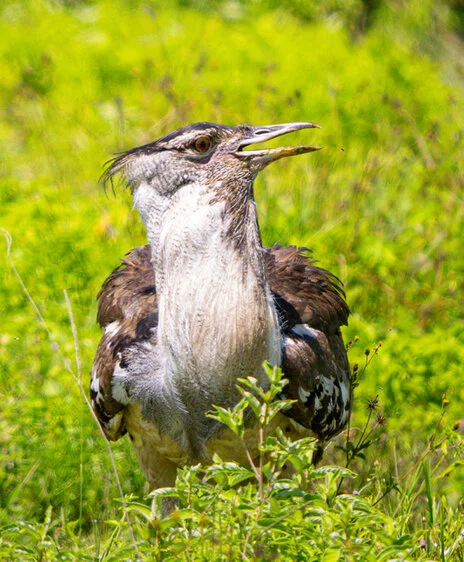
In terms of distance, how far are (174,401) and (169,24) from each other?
21.5 feet

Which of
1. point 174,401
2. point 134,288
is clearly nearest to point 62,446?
point 134,288

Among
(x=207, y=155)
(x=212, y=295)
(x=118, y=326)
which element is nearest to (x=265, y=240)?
(x=118, y=326)

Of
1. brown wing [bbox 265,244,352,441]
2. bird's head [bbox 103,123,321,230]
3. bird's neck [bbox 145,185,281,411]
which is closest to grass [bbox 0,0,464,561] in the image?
brown wing [bbox 265,244,352,441]

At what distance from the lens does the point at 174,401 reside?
3.35 meters

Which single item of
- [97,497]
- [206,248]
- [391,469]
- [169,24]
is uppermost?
[169,24]

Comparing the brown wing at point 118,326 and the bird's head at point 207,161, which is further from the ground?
the bird's head at point 207,161

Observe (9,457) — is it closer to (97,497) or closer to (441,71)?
(97,497)

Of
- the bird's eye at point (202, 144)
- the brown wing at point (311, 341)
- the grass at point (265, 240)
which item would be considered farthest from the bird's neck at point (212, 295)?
the grass at point (265, 240)

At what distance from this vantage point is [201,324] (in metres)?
3.21

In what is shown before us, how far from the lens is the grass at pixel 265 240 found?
2512 mm

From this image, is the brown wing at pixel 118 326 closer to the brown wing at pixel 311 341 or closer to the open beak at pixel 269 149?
the brown wing at pixel 311 341

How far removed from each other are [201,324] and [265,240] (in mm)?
2047

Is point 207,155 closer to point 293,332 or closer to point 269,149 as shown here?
point 269,149

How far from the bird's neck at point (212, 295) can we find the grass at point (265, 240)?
377 mm
